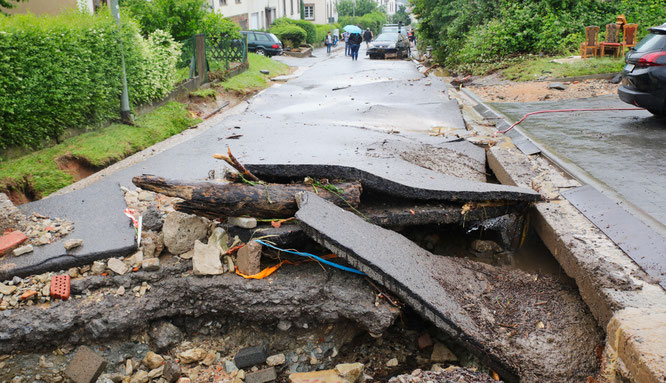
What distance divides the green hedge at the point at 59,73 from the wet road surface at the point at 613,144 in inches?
280

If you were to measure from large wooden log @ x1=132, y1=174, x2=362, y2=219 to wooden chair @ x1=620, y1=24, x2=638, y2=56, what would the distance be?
13.4 meters

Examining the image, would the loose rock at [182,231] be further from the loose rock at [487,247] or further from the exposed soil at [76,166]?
the exposed soil at [76,166]

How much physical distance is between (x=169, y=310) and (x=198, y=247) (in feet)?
1.72

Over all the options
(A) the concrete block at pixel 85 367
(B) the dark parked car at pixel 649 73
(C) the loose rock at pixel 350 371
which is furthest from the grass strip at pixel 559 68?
(A) the concrete block at pixel 85 367

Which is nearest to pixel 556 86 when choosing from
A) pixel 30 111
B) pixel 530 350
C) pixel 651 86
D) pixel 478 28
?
pixel 651 86

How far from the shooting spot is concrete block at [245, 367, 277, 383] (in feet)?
11.2

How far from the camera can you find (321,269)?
12.4 feet

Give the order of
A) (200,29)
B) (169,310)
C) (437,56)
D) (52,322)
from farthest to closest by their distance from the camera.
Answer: (437,56) < (200,29) < (169,310) < (52,322)

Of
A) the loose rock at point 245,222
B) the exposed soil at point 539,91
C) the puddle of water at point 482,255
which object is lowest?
the puddle of water at point 482,255

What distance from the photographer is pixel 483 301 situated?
362cm

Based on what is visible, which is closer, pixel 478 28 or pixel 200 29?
pixel 200 29

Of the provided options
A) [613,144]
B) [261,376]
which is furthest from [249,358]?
[613,144]

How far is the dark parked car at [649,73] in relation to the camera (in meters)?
7.17

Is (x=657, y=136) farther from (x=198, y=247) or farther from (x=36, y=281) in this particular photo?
(x=36, y=281)
